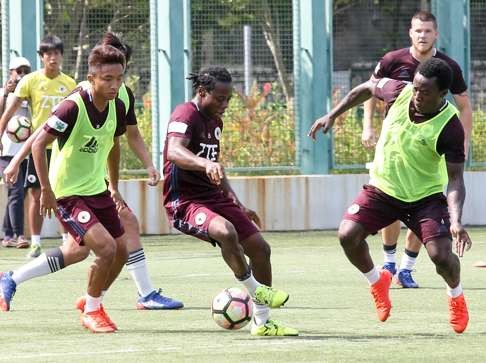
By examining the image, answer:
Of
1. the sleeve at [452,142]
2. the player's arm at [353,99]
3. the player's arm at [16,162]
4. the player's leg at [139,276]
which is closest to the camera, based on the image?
the sleeve at [452,142]

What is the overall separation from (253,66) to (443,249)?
9.86 metres

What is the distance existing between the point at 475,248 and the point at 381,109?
9.42ft

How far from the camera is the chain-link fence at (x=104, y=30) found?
60.8 feet

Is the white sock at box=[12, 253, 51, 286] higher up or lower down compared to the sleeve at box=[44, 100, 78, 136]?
lower down

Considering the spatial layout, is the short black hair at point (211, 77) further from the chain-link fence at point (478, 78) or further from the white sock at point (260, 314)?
the chain-link fence at point (478, 78)

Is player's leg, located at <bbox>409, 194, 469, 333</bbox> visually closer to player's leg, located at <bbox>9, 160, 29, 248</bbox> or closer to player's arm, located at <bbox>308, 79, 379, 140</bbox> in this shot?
player's arm, located at <bbox>308, 79, 379, 140</bbox>

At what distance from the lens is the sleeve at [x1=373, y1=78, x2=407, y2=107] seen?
10594mm

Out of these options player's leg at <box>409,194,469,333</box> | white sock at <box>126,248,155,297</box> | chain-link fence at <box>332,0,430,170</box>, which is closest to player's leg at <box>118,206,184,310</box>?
white sock at <box>126,248,155,297</box>

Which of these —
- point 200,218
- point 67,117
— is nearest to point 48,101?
point 67,117

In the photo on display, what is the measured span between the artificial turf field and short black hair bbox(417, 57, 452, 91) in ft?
5.26

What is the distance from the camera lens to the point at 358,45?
63.5 ft

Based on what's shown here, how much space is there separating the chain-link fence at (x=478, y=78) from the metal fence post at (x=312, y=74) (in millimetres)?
2004

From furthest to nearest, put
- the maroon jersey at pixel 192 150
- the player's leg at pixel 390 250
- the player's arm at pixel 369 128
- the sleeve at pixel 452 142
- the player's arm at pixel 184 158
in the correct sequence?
the player's leg at pixel 390 250 < the player's arm at pixel 369 128 < the maroon jersey at pixel 192 150 < the sleeve at pixel 452 142 < the player's arm at pixel 184 158

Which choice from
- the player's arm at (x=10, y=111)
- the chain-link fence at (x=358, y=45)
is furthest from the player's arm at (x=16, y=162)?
the chain-link fence at (x=358, y=45)
